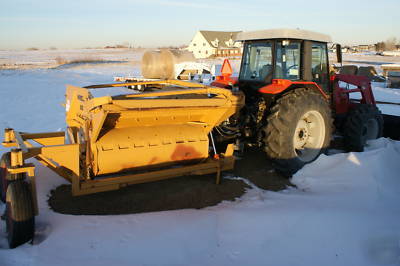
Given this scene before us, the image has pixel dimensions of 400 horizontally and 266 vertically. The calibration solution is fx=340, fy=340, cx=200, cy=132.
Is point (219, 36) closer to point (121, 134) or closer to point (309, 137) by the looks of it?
point (309, 137)

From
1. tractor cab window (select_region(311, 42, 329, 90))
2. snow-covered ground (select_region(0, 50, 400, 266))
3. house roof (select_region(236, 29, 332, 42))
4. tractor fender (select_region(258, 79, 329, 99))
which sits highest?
house roof (select_region(236, 29, 332, 42))

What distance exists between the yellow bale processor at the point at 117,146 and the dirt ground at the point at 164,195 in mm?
266

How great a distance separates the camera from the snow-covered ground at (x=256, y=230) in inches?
117

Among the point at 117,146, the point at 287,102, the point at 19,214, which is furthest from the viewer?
the point at 287,102

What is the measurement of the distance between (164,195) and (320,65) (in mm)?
3511

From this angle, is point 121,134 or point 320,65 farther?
point 320,65

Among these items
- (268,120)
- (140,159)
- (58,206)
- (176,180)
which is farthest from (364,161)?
(58,206)

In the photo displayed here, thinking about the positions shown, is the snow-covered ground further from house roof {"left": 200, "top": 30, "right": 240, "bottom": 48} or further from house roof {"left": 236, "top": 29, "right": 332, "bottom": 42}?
house roof {"left": 200, "top": 30, "right": 240, "bottom": 48}

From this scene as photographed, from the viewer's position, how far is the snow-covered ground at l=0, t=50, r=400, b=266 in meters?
2.98

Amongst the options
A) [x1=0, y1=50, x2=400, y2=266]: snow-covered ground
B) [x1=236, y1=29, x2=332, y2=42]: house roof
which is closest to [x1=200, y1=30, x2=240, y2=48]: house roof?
[x1=236, y1=29, x2=332, y2=42]: house roof

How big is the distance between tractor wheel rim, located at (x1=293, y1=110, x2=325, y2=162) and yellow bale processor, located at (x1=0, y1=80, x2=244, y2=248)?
4.40ft

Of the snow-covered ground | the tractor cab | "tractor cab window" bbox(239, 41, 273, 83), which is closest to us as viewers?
the snow-covered ground

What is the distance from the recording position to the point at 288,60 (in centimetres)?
536

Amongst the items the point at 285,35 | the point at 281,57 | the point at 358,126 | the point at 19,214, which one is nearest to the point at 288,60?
the point at 281,57
